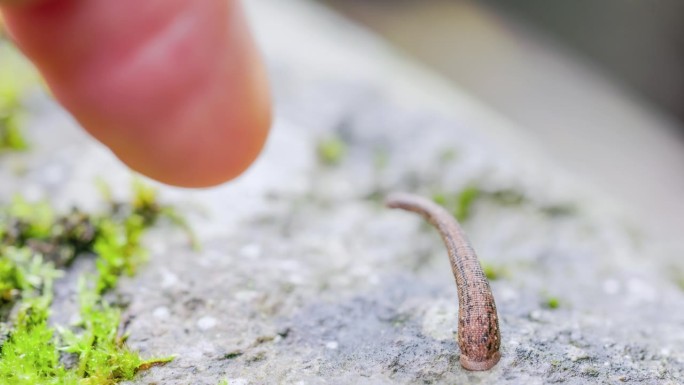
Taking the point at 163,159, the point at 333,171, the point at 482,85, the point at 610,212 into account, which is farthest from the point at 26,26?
the point at 482,85

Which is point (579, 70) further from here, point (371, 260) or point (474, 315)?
point (474, 315)

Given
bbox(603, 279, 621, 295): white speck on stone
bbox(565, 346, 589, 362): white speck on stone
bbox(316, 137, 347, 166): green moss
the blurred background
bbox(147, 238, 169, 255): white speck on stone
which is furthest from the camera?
the blurred background

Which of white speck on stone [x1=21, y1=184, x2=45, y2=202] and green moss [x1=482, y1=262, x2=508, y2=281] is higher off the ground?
white speck on stone [x1=21, y1=184, x2=45, y2=202]

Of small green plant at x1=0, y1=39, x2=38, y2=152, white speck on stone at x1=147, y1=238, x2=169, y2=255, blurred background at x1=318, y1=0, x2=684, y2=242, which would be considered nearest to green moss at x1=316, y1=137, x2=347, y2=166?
white speck on stone at x1=147, y1=238, x2=169, y2=255

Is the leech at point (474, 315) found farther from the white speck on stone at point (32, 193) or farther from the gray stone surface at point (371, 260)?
the white speck on stone at point (32, 193)

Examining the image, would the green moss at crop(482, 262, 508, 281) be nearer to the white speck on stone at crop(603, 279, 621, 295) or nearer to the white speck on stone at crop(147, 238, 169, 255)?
the white speck on stone at crop(603, 279, 621, 295)

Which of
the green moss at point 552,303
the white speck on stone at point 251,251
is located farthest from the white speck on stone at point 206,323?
the green moss at point 552,303

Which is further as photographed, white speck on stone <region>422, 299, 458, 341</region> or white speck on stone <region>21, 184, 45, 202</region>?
white speck on stone <region>21, 184, 45, 202</region>
